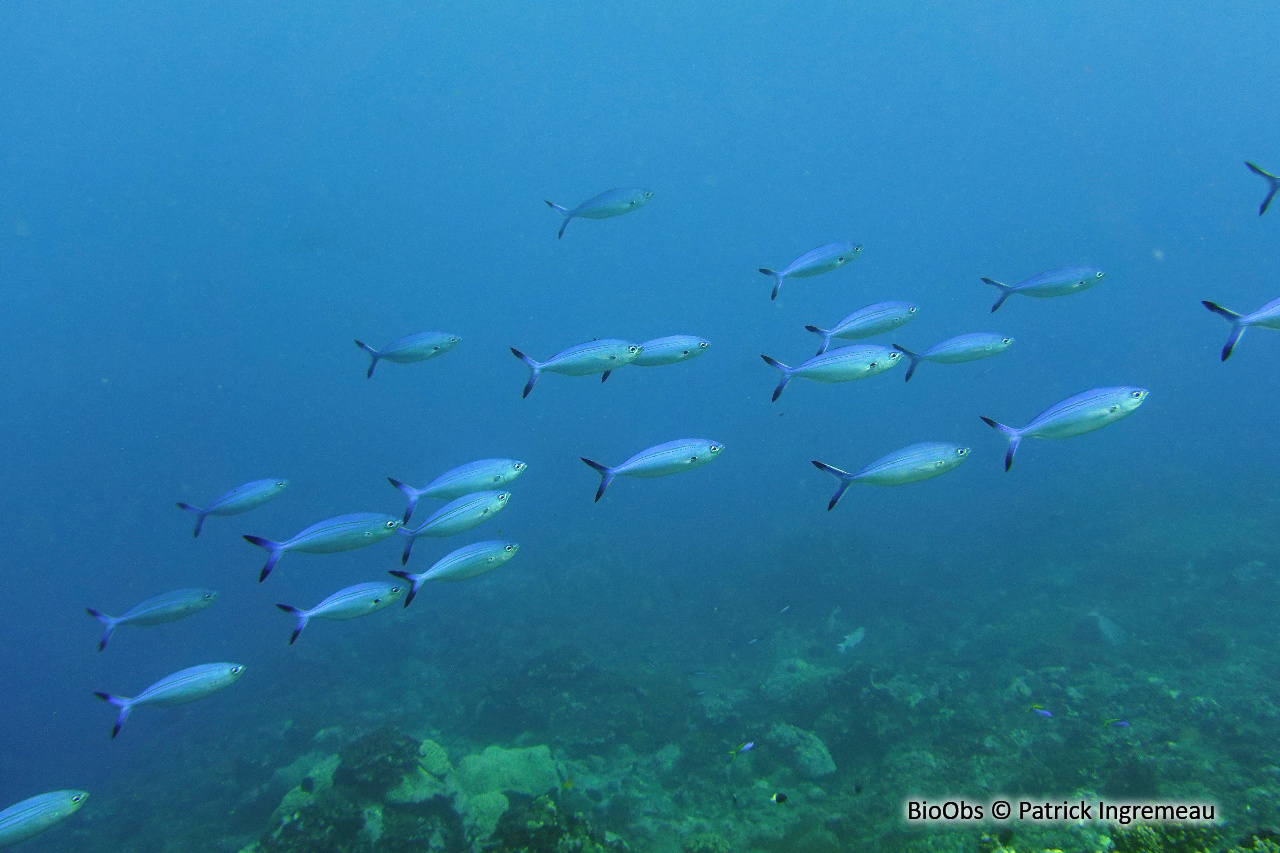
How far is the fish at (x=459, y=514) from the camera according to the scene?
4816 mm

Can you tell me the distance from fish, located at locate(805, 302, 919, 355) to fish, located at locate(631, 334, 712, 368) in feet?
3.84

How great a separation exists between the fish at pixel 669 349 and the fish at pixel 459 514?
1890 millimetres

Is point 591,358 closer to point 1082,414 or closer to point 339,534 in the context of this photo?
point 339,534

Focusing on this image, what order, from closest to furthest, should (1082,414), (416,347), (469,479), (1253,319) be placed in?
(1253,319), (1082,414), (469,479), (416,347)

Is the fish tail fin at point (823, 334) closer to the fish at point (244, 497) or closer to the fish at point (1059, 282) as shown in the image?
the fish at point (1059, 282)

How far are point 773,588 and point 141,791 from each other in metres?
16.6

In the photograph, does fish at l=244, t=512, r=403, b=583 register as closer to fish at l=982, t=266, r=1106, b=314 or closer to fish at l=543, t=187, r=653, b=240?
fish at l=543, t=187, r=653, b=240

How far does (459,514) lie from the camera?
488 cm

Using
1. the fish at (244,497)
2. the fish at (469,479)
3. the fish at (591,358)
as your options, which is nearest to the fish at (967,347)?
the fish at (591,358)

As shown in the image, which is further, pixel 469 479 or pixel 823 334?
pixel 823 334

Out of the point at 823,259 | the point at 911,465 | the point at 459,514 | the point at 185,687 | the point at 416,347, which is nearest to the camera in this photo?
the point at 911,465

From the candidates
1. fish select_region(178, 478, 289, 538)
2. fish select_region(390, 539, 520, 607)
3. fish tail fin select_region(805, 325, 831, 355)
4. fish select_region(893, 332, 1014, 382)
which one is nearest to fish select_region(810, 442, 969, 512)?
fish select_region(893, 332, 1014, 382)

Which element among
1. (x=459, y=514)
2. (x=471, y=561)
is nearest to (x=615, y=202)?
(x=459, y=514)

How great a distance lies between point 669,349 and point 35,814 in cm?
683
